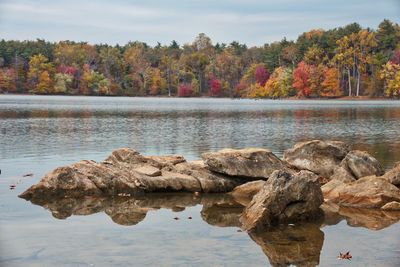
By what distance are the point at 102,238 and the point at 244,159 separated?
10280 millimetres

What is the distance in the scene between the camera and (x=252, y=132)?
54250 mm

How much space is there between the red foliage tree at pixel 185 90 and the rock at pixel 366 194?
171083 mm

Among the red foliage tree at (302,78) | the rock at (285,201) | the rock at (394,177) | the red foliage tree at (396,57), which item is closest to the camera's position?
the rock at (285,201)

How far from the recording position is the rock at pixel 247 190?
77.5ft

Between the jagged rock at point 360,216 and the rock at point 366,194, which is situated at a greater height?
the rock at point 366,194

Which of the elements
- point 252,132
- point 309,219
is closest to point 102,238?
point 309,219

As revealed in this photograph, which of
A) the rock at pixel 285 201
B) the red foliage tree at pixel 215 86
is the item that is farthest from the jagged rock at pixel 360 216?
the red foliage tree at pixel 215 86

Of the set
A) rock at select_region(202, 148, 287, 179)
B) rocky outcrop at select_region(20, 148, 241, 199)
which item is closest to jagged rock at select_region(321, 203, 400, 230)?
rock at select_region(202, 148, 287, 179)

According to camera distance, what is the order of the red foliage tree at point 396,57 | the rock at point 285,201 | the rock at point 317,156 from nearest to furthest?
the rock at point 285,201 < the rock at point 317,156 < the red foliage tree at point 396,57

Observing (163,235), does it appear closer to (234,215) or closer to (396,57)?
(234,215)

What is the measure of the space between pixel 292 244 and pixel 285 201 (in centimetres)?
283

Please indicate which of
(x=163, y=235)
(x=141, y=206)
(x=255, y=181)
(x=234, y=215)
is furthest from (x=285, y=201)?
(x=141, y=206)

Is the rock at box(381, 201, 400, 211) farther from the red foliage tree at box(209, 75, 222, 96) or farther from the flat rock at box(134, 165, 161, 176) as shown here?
the red foliage tree at box(209, 75, 222, 96)

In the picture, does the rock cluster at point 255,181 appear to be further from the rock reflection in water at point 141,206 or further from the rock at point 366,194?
the rock reflection in water at point 141,206
